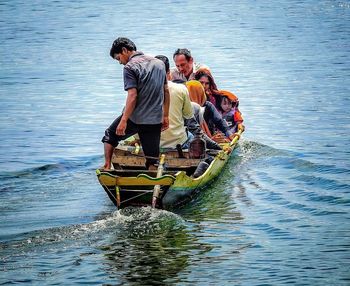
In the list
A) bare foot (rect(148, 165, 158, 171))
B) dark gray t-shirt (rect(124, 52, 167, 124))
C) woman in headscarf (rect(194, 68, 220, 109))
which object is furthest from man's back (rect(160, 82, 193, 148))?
woman in headscarf (rect(194, 68, 220, 109))

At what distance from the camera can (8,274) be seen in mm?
9094

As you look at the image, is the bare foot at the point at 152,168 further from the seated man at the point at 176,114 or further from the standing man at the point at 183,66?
the standing man at the point at 183,66

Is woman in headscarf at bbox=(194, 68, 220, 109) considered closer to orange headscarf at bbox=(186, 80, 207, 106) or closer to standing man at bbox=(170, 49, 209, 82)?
standing man at bbox=(170, 49, 209, 82)

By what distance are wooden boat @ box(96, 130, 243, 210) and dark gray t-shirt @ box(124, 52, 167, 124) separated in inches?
22.7

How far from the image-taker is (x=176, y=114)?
12250mm

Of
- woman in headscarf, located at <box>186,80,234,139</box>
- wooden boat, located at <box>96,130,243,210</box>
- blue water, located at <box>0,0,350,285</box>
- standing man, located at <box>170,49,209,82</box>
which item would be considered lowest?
blue water, located at <box>0,0,350,285</box>

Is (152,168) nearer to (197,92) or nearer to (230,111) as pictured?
(197,92)

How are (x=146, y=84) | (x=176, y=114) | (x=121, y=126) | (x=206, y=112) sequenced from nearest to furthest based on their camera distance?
(x=121, y=126)
(x=146, y=84)
(x=176, y=114)
(x=206, y=112)

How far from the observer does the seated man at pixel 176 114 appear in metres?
12.1

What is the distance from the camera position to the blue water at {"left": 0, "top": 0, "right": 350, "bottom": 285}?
9484 millimetres

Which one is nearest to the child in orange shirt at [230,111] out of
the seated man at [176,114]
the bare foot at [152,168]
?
the seated man at [176,114]

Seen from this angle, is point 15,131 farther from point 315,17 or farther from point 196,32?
point 315,17

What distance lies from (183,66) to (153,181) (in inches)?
188

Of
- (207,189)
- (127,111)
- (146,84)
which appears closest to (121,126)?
(127,111)
